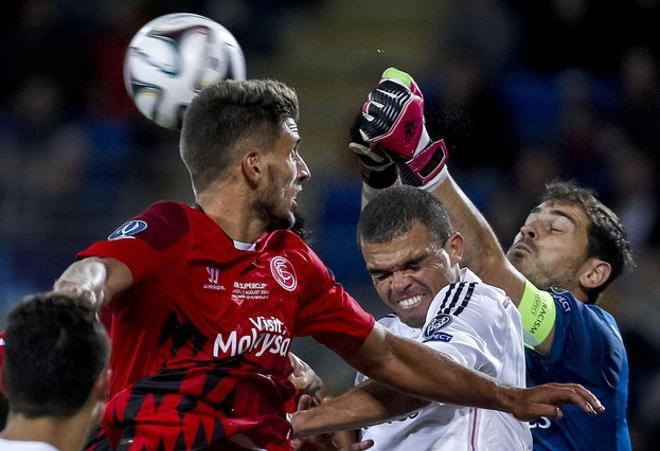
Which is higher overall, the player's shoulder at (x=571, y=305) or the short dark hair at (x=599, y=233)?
the short dark hair at (x=599, y=233)

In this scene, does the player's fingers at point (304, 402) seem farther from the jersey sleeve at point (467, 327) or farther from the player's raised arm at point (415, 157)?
the player's raised arm at point (415, 157)

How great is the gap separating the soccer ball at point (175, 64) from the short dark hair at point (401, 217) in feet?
2.51

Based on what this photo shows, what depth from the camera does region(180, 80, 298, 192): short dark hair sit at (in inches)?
148

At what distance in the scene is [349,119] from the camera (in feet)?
34.9

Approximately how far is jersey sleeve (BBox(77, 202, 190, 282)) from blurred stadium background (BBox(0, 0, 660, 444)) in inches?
172

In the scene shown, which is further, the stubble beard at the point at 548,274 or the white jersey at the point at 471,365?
the stubble beard at the point at 548,274

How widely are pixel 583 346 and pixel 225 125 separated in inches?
75.8

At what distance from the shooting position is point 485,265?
17.0 ft

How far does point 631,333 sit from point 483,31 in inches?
134

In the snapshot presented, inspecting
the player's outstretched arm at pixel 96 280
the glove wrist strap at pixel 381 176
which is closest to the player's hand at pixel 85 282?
the player's outstretched arm at pixel 96 280

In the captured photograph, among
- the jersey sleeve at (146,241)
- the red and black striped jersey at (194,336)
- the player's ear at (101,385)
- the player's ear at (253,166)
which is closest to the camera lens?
the player's ear at (101,385)

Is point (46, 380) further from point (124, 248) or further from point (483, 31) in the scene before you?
point (483, 31)

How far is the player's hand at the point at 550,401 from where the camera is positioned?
3654mm

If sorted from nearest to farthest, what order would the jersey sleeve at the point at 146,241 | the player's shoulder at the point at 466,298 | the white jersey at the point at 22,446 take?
1. the white jersey at the point at 22,446
2. the jersey sleeve at the point at 146,241
3. the player's shoulder at the point at 466,298
